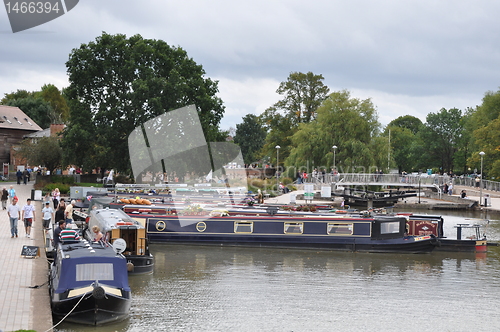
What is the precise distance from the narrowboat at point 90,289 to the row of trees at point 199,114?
35.1m

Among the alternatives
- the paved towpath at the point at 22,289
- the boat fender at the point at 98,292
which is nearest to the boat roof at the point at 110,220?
the paved towpath at the point at 22,289

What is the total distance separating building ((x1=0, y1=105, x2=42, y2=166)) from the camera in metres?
81.2

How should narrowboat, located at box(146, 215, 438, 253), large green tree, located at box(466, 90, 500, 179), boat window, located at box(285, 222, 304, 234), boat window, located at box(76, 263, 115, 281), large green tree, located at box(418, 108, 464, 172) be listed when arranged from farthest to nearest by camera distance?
large green tree, located at box(418, 108, 464, 172), large green tree, located at box(466, 90, 500, 179), boat window, located at box(285, 222, 304, 234), narrowboat, located at box(146, 215, 438, 253), boat window, located at box(76, 263, 115, 281)

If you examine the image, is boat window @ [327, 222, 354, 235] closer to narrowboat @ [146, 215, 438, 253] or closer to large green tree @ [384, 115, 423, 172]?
narrowboat @ [146, 215, 438, 253]

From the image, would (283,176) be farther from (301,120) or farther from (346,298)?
(346,298)

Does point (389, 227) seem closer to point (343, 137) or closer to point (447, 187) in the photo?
point (447, 187)

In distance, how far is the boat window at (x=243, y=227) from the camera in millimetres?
29938

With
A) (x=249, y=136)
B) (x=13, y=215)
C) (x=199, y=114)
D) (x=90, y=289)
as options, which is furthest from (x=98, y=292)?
(x=249, y=136)

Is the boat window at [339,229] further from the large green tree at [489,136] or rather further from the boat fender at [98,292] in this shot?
the large green tree at [489,136]

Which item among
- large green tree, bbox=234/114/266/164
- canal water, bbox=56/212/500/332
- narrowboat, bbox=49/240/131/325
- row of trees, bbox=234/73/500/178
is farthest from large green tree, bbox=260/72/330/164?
narrowboat, bbox=49/240/131/325

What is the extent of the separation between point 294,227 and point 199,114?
27072 millimetres

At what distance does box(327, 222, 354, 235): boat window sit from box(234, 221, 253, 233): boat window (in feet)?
13.1

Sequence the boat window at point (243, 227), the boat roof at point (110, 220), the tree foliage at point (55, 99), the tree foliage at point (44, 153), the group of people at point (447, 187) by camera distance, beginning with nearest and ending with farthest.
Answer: the boat roof at point (110, 220), the boat window at point (243, 227), the tree foliage at point (44, 153), the group of people at point (447, 187), the tree foliage at point (55, 99)

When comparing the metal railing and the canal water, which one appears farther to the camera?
the metal railing
